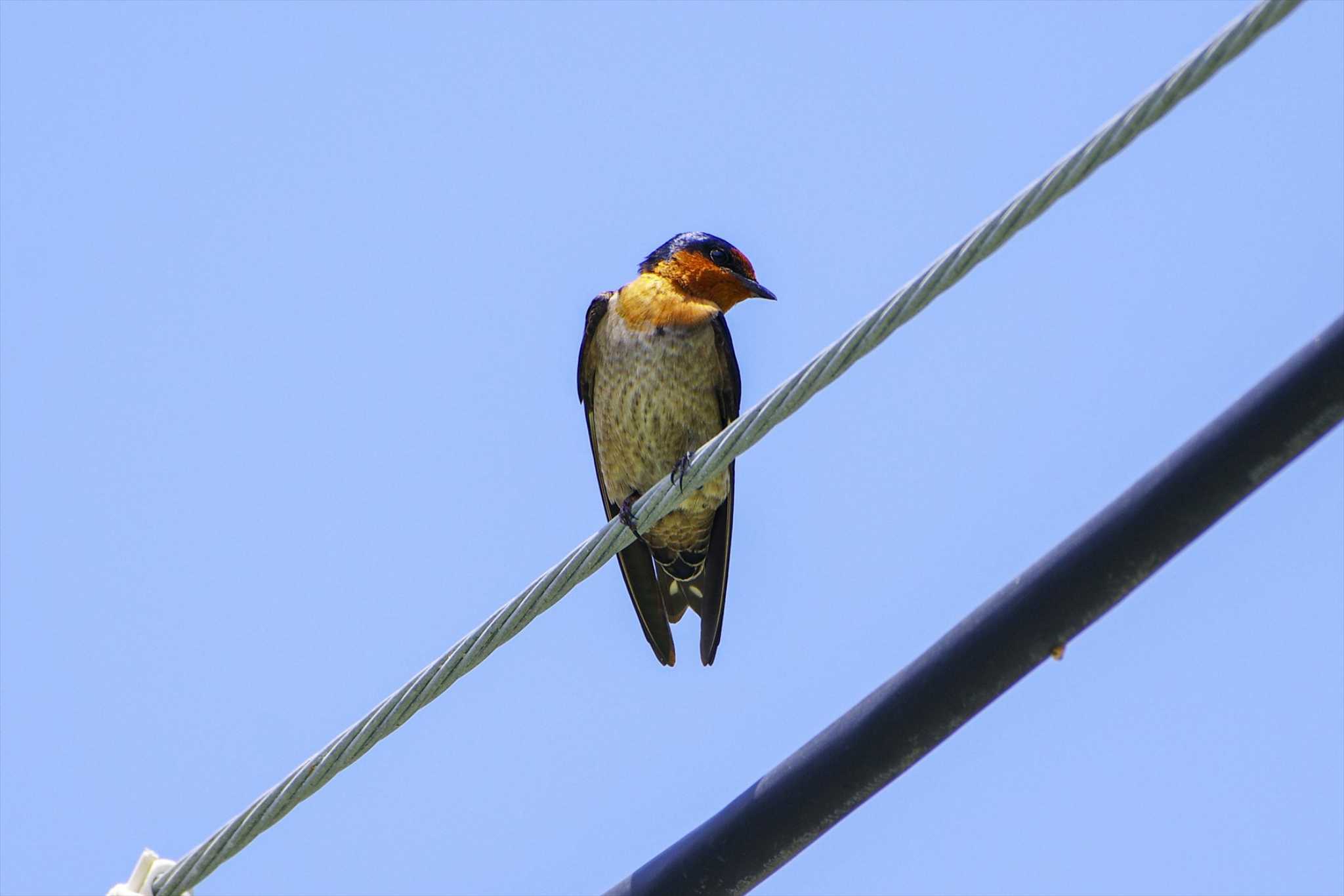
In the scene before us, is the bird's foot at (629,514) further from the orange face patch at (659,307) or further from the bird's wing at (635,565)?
the orange face patch at (659,307)

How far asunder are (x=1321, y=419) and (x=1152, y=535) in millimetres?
359

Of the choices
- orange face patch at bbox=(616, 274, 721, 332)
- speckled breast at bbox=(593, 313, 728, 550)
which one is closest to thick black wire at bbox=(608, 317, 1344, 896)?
speckled breast at bbox=(593, 313, 728, 550)

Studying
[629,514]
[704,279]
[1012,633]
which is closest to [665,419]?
[704,279]

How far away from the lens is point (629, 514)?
17.6 ft

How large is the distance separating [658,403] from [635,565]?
2.52 ft

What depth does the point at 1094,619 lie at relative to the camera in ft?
9.69

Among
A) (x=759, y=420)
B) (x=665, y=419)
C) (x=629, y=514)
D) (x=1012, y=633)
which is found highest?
(x=665, y=419)

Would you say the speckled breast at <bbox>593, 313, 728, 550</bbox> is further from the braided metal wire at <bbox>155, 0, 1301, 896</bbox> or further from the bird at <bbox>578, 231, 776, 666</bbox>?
the braided metal wire at <bbox>155, 0, 1301, 896</bbox>

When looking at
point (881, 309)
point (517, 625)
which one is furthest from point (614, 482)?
point (881, 309)

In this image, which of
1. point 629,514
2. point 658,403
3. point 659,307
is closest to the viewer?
point 629,514

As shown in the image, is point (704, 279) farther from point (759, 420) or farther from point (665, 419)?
point (759, 420)

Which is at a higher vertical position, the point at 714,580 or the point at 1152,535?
the point at 714,580

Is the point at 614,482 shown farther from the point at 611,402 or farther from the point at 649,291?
the point at 649,291

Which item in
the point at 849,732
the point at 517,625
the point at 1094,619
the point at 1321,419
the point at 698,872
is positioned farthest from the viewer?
the point at 517,625
